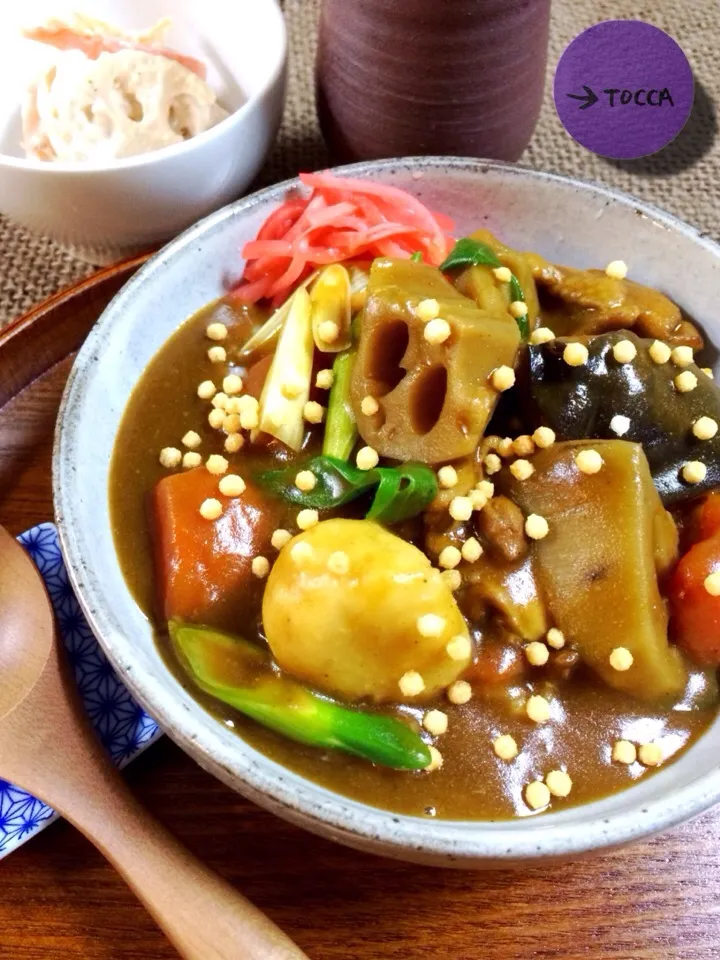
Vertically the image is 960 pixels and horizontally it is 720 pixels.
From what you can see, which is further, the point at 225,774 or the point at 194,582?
the point at 194,582

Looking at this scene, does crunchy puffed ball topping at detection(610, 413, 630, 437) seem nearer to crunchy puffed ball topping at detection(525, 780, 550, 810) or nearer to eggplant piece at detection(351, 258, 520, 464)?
eggplant piece at detection(351, 258, 520, 464)

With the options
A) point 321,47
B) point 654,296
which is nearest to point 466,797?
point 654,296

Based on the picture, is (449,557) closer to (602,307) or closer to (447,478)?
(447,478)

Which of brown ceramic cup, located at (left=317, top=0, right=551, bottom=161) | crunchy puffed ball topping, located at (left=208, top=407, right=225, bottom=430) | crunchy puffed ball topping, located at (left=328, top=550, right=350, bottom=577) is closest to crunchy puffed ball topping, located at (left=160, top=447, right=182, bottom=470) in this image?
crunchy puffed ball topping, located at (left=208, top=407, right=225, bottom=430)

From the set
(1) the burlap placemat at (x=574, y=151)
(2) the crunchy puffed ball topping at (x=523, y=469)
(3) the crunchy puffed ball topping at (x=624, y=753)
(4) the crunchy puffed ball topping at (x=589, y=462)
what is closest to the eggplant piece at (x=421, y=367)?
(2) the crunchy puffed ball topping at (x=523, y=469)

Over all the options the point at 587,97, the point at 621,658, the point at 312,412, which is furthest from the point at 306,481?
the point at 587,97

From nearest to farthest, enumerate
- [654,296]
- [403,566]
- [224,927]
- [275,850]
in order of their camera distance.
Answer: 1. [224,927]
2. [403,566]
3. [275,850]
4. [654,296]

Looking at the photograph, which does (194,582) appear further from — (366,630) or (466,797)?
(466,797)
